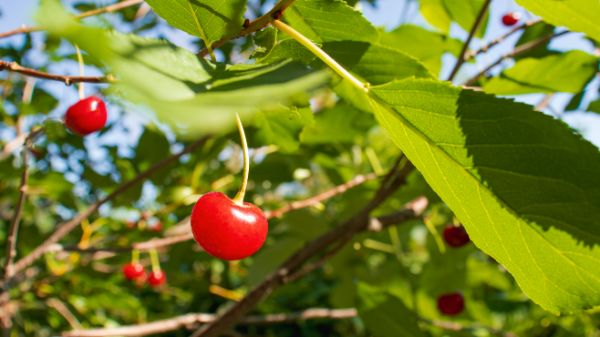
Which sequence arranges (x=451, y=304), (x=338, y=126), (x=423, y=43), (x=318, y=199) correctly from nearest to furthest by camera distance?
(x=423, y=43)
(x=318, y=199)
(x=338, y=126)
(x=451, y=304)

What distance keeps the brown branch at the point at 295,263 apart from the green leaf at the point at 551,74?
16.9 inches

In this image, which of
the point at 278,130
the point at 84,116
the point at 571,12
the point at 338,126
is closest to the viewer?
the point at 571,12

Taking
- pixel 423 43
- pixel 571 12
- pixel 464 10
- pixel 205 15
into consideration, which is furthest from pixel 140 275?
pixel 571 12

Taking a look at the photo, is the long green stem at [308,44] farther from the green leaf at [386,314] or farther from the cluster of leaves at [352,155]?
the green leaf at [386,314]

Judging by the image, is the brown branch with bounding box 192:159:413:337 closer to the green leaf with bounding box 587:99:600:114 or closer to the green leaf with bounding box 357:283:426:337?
the green leaf with bounding box 357:283:426:337

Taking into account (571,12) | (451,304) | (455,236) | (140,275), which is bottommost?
(140,275)

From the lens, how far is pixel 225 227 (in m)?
0.90

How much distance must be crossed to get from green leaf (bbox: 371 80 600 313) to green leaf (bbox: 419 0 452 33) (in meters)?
1.11

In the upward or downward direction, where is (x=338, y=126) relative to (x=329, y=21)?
downward

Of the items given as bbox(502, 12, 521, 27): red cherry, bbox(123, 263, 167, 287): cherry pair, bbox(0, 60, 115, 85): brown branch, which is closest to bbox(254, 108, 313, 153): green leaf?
bbox(0, 60, 115, 85): brown branch

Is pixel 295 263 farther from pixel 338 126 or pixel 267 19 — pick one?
pixel 267 19

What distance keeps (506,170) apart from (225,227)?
1.46ft

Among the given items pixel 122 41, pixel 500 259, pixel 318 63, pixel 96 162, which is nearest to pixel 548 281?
pixel 500 259

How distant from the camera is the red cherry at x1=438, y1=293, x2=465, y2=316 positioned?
2.37 meters
